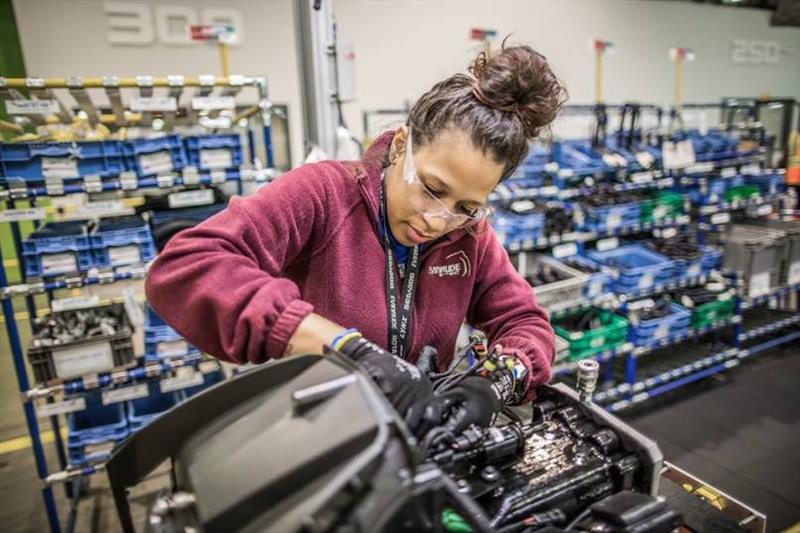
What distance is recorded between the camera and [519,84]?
3.25ft

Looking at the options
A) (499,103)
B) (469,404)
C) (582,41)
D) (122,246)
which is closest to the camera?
(469,404)

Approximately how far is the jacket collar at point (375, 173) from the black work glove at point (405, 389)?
500 millimetres

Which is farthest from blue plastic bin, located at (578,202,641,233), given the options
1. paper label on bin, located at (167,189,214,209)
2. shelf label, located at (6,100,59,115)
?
shelf label, located at (6,100,59,115)

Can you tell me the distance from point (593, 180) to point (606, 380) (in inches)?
66.3

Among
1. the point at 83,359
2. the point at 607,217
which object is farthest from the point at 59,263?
the point at 607,217

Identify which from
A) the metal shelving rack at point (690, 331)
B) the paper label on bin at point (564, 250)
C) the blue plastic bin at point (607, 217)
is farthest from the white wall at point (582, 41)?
the paper label on bin at point (564, 250)

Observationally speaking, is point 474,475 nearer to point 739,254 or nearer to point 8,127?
point 8,127

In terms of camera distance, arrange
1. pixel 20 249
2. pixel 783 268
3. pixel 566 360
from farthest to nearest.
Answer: pixel 783 268 < pixel 566 360 < pixel 20 249

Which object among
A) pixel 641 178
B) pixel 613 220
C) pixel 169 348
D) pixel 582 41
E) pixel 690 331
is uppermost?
pixel 582 41

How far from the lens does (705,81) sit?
8.39 metres

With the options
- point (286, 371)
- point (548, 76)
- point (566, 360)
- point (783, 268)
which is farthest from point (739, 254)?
point (286, 371)

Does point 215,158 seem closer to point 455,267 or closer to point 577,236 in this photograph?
point 455,267

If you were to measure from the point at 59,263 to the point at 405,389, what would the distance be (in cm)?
251

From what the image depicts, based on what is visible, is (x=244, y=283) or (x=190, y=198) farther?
(x=190, y=198)
